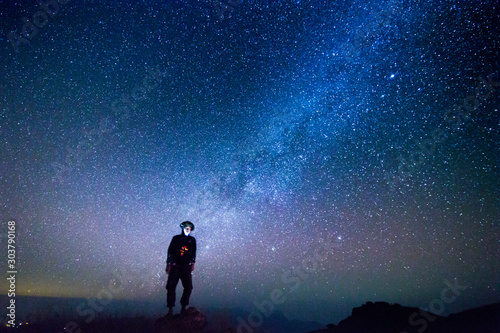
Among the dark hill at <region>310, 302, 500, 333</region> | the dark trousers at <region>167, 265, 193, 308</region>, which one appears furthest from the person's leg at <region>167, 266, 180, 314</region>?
the dark hill at <region>310, 302, 500, 333</region>

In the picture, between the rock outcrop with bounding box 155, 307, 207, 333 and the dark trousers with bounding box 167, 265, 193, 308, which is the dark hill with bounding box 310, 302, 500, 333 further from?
the dark trousers with bounding box 167, 265, 193, 308

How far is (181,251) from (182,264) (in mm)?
→ 377

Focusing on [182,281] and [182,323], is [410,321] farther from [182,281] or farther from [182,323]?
[182,281]

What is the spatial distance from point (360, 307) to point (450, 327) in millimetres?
6549

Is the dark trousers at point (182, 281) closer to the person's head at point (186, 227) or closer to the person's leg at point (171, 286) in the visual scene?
the person's leg at point (171, 286)

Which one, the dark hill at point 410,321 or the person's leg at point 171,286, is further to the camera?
the dark hill at point 410,321

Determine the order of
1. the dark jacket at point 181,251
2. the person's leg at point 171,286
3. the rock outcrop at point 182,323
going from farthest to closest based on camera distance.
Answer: the dark jacket at point 181,251
the person's leg at point 171,286
the rock outcrop at point 182,323

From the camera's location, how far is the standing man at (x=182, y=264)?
26.3ft

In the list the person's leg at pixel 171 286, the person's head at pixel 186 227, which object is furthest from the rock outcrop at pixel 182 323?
the person's head at pixel 186 227

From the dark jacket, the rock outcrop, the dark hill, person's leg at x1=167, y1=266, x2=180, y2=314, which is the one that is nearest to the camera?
the rock outcrop

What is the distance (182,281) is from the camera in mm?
8234

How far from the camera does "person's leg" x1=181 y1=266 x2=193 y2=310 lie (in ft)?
26.8

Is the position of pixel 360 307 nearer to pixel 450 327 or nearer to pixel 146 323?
pixel 450 327

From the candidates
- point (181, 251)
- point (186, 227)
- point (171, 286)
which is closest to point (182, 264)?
point (181, 251)
